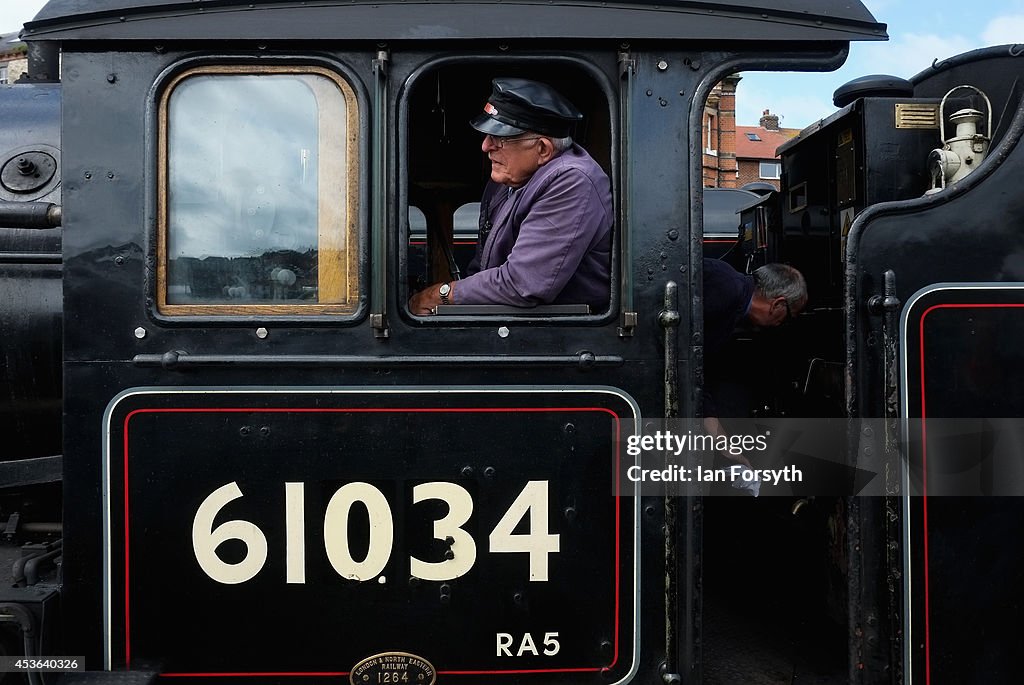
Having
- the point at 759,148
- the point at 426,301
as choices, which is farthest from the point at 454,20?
the point at 759,148

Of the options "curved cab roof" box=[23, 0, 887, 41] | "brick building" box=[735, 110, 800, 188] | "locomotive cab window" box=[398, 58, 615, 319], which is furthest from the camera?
"brick building" box=[735, 110, 800, 188]

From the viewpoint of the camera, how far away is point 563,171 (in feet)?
6.88

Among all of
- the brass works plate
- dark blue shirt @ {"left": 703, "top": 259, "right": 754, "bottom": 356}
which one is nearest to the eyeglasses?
dark blue shirt @ {"left": 703, "top": 259, "right": 754, "bottom": 356}

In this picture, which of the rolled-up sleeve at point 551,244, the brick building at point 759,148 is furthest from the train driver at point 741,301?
the brick building at point 759,148

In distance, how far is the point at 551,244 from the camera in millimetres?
2045

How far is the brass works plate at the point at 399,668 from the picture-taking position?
203 cm

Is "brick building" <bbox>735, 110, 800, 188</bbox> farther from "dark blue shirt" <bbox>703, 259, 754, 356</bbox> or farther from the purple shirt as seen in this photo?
the purple shirt

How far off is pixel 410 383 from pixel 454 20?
2.98ft

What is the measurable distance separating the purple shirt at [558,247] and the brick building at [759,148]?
30778mm

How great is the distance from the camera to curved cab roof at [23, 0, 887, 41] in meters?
1.95

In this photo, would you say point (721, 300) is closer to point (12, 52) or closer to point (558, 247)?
point (558, 247)

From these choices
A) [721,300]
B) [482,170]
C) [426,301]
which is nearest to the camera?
[426,301]

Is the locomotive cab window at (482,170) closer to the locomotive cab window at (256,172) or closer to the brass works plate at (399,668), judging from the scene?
the locomotive cab window at (256,172)

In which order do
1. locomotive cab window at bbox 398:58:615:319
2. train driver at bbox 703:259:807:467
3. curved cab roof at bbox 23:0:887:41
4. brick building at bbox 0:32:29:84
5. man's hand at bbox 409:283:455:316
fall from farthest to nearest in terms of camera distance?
brick building at bbox 0:32:29:84 < train driver at bbox 703:259:807:467 < man's hand at bbox 409:283:455:316 < locomotive cab window at bbox 398:58:615:319 < curved cab roof at bbox 23:0:887:41
